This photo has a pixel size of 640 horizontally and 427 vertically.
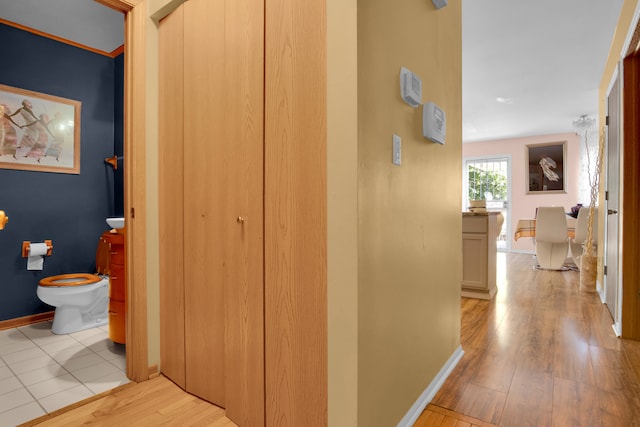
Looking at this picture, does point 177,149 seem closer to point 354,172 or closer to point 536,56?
point 354,172

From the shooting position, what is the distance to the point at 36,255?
2857 mm

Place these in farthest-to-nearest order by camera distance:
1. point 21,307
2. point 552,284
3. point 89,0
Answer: point 552,284, point 21,307, point 89,0

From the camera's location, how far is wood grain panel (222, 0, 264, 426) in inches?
54.7

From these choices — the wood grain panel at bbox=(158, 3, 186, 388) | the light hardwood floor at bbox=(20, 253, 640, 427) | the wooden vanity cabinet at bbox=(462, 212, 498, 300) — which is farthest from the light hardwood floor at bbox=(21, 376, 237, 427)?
the wooden vanity cabinet at bbox=(462, 212, 498, 300)

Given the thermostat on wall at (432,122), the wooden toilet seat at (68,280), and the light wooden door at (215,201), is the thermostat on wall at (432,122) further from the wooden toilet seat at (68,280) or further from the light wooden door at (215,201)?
the wooden toilet seat at (68,280)

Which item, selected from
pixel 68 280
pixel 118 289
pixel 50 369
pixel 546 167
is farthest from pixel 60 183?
pixel 546 167

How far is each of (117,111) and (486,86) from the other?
446cm

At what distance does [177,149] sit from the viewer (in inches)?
72.7

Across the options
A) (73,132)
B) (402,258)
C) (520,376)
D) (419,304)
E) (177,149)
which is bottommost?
(520,376)

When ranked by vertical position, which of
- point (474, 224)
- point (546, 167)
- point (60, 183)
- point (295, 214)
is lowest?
point (474, 224)

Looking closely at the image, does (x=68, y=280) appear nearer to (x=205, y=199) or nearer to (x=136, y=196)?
(x=136, y=196)

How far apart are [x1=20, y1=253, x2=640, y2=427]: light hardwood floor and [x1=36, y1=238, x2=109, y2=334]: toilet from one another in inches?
47.6

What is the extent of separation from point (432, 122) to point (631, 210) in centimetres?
197

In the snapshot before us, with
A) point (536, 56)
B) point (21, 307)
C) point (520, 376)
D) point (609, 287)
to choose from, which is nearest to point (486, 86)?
point (536, 56)
